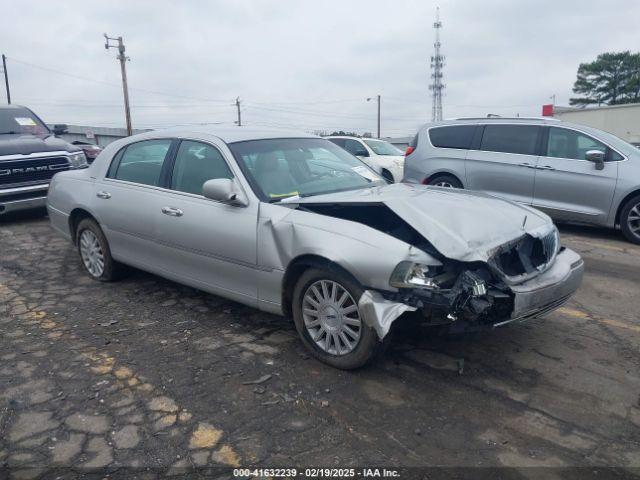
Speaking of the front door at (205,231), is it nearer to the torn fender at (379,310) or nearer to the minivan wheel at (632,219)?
the torn fender at (379,310)

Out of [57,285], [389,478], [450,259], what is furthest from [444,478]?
[57,285]

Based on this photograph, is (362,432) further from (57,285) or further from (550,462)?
(57,285)

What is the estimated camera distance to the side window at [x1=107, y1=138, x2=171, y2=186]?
491cm

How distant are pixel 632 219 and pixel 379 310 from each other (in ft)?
19.2

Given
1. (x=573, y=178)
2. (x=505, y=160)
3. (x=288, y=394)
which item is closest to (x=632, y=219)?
(x=573, y=178)

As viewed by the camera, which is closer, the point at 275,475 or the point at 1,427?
the point at 275,475

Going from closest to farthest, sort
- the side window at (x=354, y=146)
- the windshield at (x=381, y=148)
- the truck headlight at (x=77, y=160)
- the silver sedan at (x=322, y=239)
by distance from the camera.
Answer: the silver sedan at (x=322, y=239) < the truck headlight at (x=77, y=160) < the side window at (x=354, y=146) < the windshield at (x=381, y=148)

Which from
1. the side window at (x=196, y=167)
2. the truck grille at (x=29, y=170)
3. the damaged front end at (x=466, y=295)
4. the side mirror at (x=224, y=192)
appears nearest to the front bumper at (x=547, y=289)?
the damaged front end at (x=466, y=295)

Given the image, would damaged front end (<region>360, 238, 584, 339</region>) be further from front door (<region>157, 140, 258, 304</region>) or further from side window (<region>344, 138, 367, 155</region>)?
side window (<region>344, 138, 367, 155</region>)

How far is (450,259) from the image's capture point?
130 inches

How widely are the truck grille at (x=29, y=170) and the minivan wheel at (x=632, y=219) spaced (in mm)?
9005

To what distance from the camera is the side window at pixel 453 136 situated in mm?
8938

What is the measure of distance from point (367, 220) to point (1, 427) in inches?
102

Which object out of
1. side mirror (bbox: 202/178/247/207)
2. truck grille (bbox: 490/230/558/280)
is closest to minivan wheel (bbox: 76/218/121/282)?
side mirror (bbox: 202/178/247/207)
